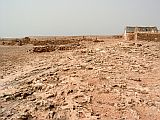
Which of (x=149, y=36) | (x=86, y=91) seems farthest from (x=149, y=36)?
(x=86, y=91)

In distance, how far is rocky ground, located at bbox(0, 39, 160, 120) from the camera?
6270mm

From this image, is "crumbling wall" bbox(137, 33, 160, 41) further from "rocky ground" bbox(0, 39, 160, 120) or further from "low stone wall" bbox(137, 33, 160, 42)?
"rocky ground" bbox(0, 39, 160, 120)

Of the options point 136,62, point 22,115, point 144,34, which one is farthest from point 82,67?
point 144,34

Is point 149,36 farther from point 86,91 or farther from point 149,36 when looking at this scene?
point 86,91

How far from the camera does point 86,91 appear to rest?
724 centimetres

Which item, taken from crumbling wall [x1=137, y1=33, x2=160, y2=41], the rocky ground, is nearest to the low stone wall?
crumbling wall [x1=137, y1=33, x2=160, y2=41]

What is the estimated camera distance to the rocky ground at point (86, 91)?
6.27 meters

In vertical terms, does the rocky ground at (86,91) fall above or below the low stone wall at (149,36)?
below

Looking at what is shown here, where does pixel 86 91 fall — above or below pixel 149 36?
below

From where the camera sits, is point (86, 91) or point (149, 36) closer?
point (86, 91)

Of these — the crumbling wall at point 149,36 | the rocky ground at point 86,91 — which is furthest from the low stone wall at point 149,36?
the rocky ground at point 86,91

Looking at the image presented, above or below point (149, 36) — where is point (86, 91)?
below

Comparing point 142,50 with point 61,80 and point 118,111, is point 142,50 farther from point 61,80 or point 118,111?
point 118,111

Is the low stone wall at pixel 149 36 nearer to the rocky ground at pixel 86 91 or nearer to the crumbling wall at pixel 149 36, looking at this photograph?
the crumbling wall at pixel 149 36
